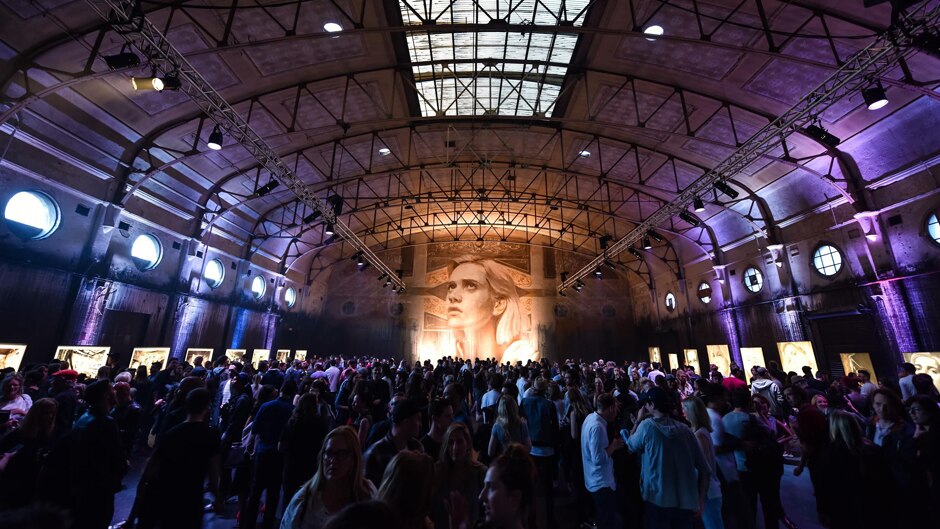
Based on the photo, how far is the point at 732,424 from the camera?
12.3ft

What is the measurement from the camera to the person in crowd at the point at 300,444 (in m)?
3.42

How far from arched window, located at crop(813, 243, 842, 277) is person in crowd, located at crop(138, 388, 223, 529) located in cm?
1589

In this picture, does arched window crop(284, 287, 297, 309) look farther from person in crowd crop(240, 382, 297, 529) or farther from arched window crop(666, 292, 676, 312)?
arched window crop(666, 292, 676, 312)

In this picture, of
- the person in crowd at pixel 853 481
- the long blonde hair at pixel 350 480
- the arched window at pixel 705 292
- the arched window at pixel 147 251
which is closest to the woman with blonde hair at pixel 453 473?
the long blonde hair at pixel 350 480

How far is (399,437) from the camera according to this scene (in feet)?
9.26

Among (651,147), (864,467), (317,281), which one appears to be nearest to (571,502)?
Answer: (864,467)

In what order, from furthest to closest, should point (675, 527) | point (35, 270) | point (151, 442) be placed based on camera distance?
point (35, 270) < point (151, 442) < point (675, 527)

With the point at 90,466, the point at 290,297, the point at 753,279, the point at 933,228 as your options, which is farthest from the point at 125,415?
the point at 753,279

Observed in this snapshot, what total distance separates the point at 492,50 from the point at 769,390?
11.0 meters

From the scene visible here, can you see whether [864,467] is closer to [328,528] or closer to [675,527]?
[675,527]

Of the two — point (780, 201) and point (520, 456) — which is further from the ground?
point (780, 201)

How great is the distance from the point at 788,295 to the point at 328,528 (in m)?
16.2

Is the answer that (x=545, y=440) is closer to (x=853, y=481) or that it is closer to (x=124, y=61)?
(x=853, y=481)

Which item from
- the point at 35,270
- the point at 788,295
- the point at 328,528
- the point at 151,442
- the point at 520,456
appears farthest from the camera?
the point at 788,295
